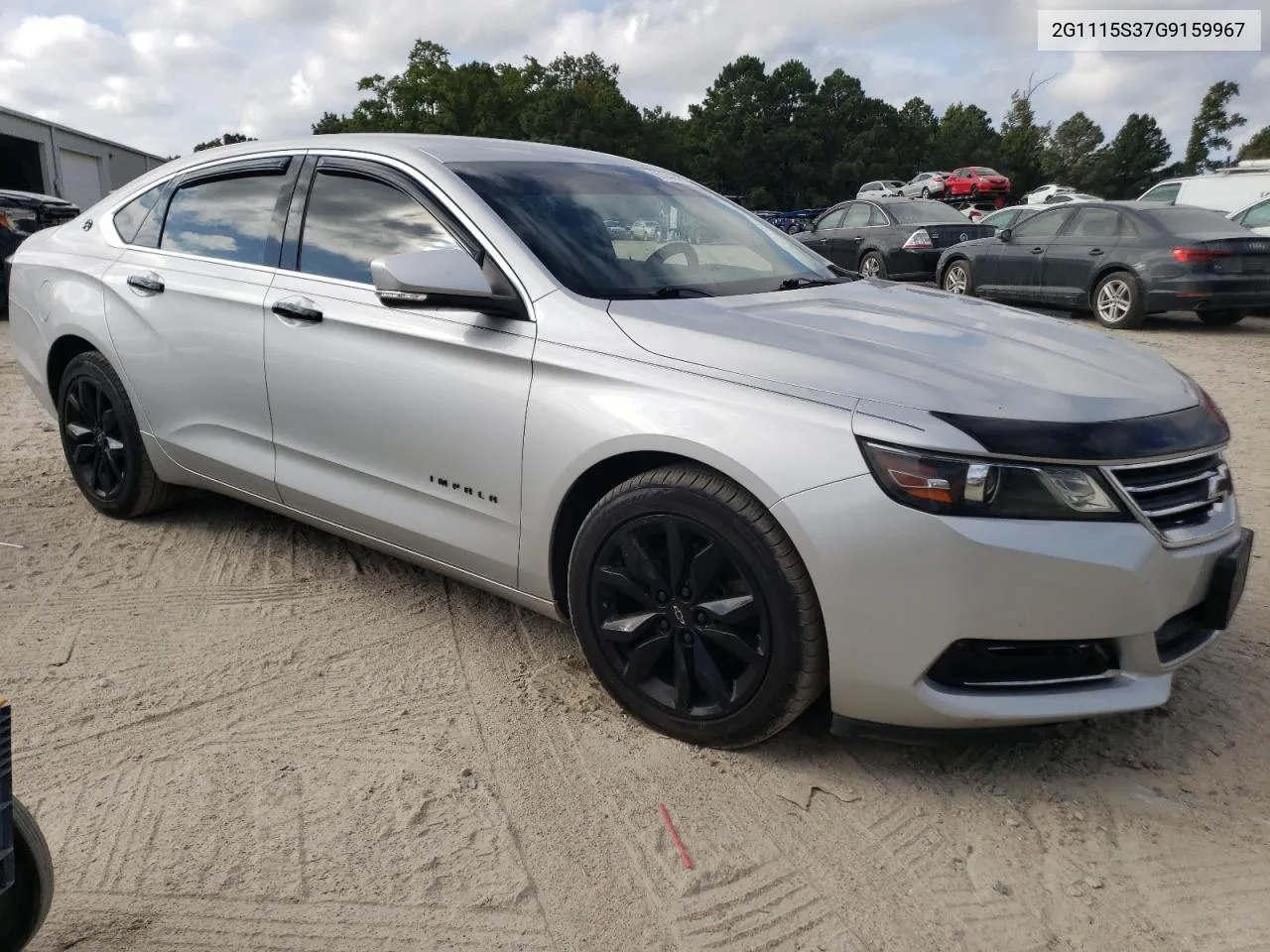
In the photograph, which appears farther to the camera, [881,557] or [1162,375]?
[1162,375]

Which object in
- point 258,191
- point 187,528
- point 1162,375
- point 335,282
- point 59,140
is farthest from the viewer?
point 59,140

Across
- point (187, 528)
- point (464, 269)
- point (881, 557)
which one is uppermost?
point (464, 269)

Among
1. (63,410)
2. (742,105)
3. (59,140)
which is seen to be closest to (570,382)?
(63,410)

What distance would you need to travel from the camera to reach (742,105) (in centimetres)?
6856

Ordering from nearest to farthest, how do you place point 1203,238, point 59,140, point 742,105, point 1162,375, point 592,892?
1. point 592,892
2. point 1162,375
3. point 1203,238
4. point 59,140
5. point 742,105

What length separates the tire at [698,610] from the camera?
2.44m

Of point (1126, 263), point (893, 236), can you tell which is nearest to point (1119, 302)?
point (1126, 263)

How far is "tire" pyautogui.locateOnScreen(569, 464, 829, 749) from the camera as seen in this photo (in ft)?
7.99

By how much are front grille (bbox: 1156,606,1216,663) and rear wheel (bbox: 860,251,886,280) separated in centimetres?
1201

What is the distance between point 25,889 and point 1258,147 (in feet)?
270

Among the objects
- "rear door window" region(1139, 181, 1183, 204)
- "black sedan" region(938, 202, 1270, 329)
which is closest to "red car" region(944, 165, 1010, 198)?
"rear door window" region(1139, 181, 1183, 204)

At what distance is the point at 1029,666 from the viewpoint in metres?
2.40

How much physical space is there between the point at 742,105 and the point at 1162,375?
70420 mm

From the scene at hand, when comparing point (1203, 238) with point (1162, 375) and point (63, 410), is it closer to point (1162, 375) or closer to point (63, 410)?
point (1162, 375)
